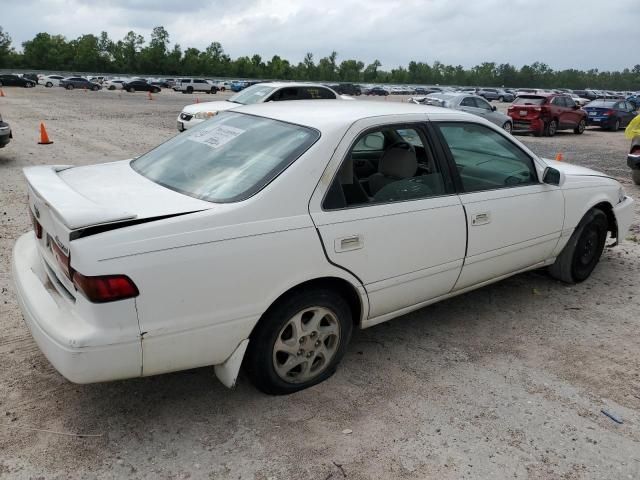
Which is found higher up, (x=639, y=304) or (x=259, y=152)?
(x=259, y=152)

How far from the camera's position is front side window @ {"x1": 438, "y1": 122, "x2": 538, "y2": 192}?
3.80m

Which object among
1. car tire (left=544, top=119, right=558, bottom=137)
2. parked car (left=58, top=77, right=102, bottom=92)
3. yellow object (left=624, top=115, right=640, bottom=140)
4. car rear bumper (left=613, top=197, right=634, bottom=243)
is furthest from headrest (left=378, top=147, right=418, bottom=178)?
parked car (left=58, top=77, right=102, bottom=92)

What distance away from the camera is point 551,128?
2028 cm

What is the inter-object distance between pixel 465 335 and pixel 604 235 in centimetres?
208

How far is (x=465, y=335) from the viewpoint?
4016 mm

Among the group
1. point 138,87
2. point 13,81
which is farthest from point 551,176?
point 138,87

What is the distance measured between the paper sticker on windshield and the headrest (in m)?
1.16

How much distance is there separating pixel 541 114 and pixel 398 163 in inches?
702

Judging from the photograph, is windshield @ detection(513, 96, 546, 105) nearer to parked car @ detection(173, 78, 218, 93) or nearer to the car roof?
the car roof

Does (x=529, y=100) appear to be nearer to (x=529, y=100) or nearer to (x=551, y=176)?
(x=529, y=100)

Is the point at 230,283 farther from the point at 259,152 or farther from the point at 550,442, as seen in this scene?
the point at 550,442

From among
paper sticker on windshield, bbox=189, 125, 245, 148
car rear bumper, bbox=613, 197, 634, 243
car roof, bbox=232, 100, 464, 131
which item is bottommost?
car rear bumper, bbox=613, 197, 634, 243

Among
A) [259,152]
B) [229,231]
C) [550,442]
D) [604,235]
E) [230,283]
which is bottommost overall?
[550,442]

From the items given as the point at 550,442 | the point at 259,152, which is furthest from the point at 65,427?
the point at 550,442
